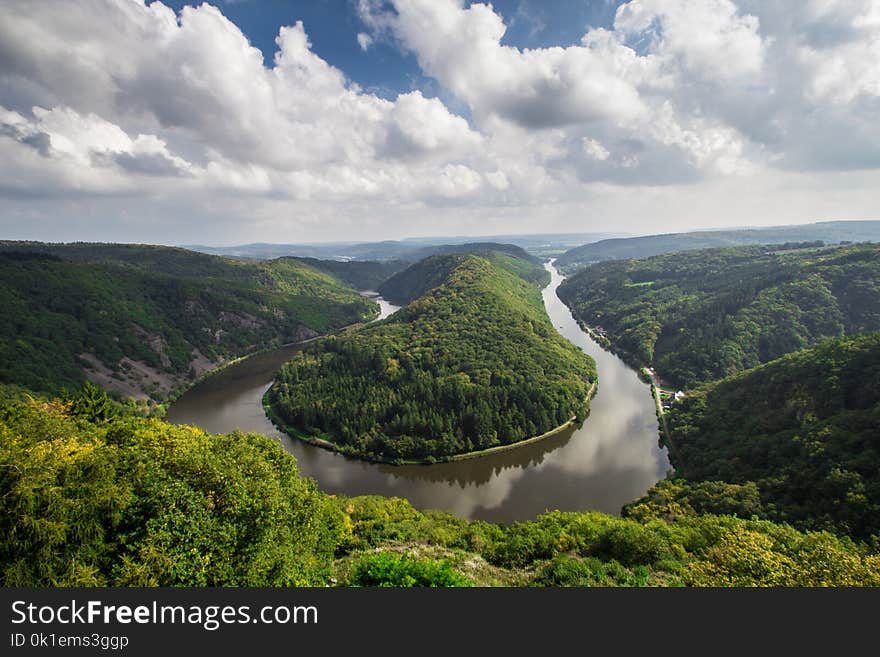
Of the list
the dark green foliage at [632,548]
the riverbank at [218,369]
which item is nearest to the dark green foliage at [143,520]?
the dark green foliage at [632,548]

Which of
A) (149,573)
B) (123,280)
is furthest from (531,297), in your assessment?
(149,573)

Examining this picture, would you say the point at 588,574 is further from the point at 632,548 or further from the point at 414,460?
the point at 414,460

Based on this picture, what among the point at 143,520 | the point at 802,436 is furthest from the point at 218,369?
the point at 802,436

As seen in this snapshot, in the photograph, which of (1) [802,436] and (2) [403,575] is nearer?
(2) [403,575]

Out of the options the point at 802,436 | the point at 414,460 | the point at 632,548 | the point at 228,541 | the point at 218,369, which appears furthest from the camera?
the point at 218,369

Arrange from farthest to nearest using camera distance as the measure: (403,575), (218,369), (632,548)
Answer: (218,369) → (632,548) → (403,575)

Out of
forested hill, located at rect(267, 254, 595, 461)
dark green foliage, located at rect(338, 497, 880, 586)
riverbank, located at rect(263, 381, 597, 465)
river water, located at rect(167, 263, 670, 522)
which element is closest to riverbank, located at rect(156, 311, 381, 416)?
river water, located at rect(167, 263, 670, 522)
